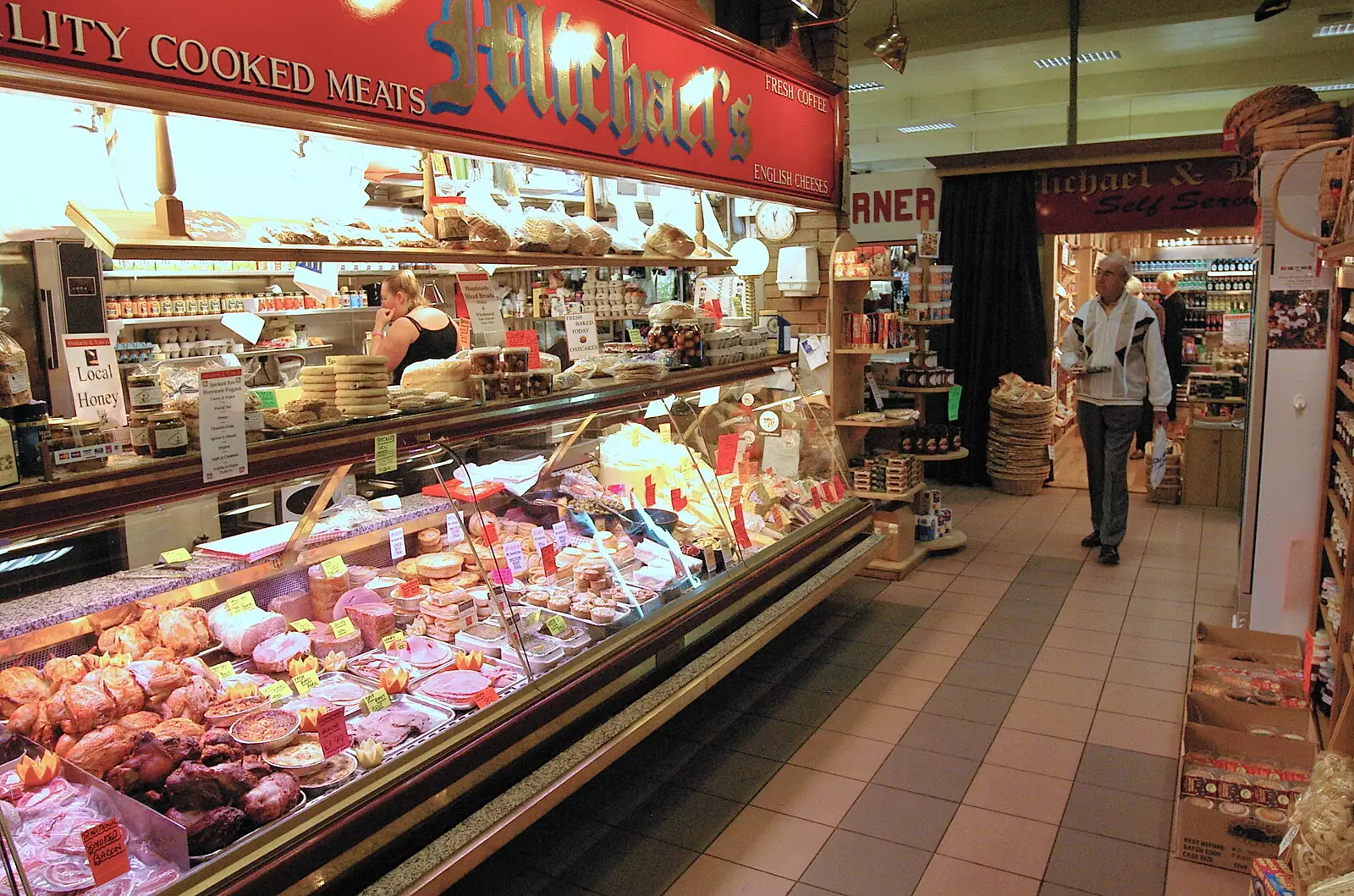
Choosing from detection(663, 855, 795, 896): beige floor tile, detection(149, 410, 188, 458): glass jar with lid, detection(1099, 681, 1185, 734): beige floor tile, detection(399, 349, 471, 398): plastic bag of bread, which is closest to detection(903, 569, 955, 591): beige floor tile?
detection(1099, 681, 1185, 734): beige floor tile

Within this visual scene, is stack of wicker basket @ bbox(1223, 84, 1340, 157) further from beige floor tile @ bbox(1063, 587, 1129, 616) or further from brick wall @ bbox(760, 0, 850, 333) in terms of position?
beige floor tile @ bbox(1063, 587, 1129, 616)

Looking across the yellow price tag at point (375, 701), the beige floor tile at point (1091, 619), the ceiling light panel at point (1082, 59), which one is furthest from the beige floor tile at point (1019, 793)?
the ceiling light panel at point (1082, 59)

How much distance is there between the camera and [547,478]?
14.3ft

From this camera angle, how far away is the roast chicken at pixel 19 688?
8.14 feet

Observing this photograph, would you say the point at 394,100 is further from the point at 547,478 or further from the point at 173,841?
the point at 173,841

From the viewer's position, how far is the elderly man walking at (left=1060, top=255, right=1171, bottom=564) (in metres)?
6.75

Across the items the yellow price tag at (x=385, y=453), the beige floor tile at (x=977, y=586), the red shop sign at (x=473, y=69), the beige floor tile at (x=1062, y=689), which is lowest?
the beige floor tile at (x=1062, y=689)

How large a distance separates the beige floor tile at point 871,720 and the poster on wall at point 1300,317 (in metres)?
2.73

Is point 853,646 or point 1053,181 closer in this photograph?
point 853,646

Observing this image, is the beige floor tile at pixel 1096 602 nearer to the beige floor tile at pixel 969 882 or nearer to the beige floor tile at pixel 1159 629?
the beige floor tile at pixel 1159 629

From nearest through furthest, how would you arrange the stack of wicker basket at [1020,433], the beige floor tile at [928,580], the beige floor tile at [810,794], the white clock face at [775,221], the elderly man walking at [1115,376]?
the beige floor tile at [810,794]
the beige floor tile at [928,580]
the white clock face at [775,221]
the elderly man walking at [1115,376]
the stack of wicker basket at [1020,433]

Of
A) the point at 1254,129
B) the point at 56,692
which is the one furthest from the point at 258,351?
the point at 1254,129

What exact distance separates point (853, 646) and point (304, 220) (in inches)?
143

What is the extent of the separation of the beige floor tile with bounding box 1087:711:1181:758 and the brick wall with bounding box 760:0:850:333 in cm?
322
